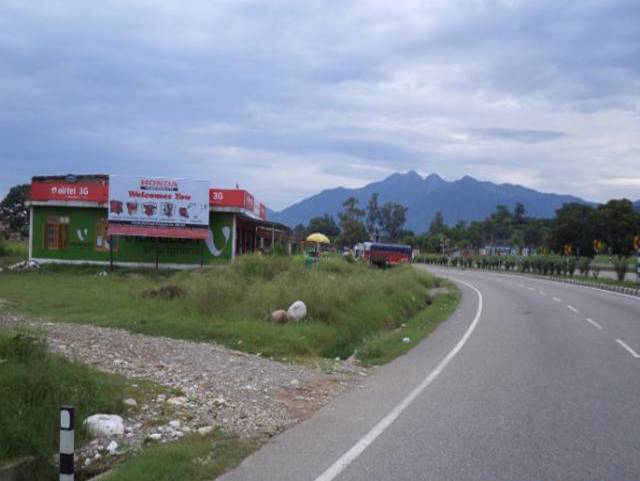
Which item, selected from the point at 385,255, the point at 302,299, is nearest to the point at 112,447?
the point at 302,299

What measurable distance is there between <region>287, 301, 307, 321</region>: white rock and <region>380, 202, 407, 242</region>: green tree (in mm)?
120935

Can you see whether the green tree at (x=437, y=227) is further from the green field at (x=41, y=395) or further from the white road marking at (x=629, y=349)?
the green field at (x=41, y=395)

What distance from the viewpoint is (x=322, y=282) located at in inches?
771

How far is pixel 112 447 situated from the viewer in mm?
7262

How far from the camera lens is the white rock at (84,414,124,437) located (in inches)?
297

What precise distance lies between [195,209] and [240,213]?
2.49m

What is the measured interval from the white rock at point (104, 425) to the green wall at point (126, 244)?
28.8m

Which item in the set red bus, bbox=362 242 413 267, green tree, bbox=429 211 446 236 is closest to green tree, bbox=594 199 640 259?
red bus, bbox=362 242 413 267

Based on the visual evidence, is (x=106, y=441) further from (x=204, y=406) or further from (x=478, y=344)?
(x=478, y=344)

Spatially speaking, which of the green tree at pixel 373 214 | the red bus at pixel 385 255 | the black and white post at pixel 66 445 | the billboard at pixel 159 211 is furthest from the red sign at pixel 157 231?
the green tree at pixel 373 214

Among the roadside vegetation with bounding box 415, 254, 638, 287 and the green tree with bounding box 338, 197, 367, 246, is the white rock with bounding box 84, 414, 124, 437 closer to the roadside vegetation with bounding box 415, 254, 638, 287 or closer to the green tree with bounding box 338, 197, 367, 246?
the roadside vegetation with bounding box 415, 254, 638, 287

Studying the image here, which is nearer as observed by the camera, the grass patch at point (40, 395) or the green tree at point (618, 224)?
the grass patch at point (40, 395)

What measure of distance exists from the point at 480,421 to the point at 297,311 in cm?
880

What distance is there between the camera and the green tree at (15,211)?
7762 cm
